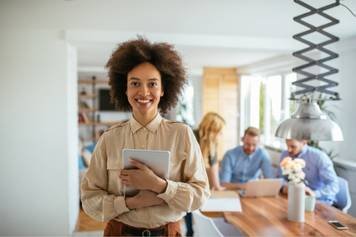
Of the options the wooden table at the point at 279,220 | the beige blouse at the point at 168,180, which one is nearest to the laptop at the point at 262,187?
the wooden table at the point at 279,220

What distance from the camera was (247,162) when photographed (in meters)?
2.92

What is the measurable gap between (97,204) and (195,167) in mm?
329

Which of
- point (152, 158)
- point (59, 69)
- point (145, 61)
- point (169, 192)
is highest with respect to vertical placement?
point (59, 69)

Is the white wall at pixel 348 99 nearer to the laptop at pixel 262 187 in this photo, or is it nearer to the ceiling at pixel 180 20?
the ceiling at pixel 180 20

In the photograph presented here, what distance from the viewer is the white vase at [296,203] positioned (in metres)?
1.85

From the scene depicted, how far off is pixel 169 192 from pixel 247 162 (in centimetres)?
210

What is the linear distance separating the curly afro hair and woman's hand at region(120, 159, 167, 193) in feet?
0.88

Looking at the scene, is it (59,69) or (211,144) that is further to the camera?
(59,69)

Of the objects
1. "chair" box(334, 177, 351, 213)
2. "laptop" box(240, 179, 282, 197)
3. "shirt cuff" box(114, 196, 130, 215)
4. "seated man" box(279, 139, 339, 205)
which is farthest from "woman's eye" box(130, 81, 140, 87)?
"chair" box(334, 177, 351, 213)

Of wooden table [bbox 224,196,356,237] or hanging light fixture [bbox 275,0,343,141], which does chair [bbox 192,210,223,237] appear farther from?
hanging light fixture [bbox 275,0,343,141]

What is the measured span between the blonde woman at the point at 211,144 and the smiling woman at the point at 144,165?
4.84 ft

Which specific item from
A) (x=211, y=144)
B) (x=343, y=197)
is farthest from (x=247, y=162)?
(x=343, y=197)

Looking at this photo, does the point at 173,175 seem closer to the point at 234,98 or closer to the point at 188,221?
the point at 188,221

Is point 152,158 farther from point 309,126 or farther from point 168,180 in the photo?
point 309,126
